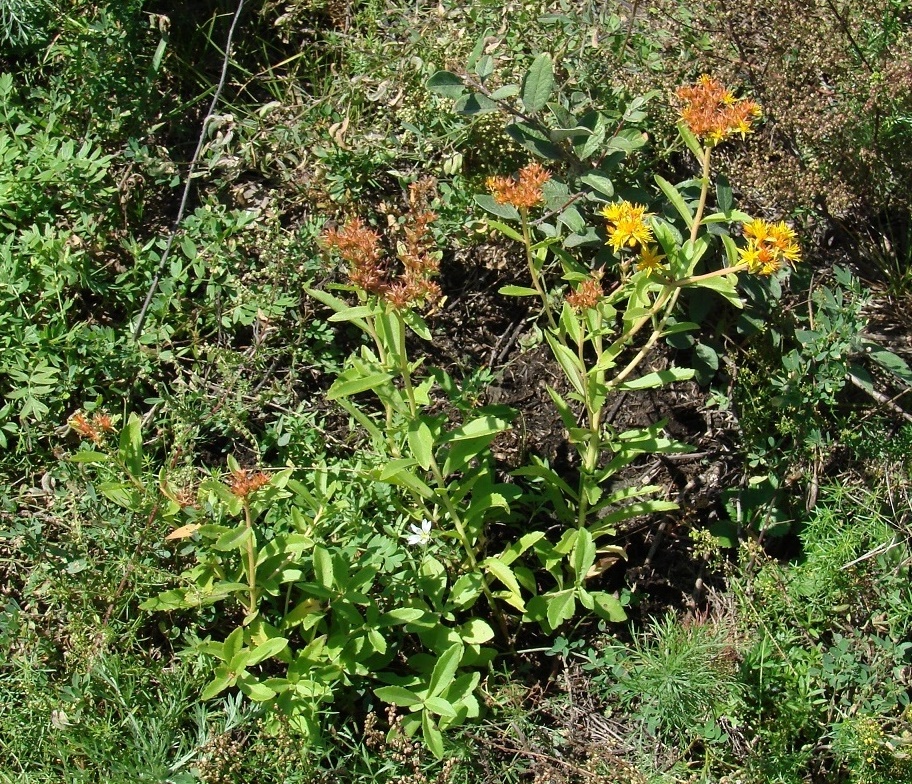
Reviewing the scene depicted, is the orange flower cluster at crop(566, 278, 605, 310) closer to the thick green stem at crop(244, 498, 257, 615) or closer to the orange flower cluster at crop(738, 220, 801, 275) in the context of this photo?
the orange flower cluster at crop(738, 220, 801, 275)

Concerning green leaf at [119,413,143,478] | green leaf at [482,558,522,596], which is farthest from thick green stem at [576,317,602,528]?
green leaf at [119,413,143,478]

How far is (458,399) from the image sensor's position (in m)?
2.76

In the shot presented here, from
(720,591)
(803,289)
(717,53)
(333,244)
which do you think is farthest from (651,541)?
(717,53)

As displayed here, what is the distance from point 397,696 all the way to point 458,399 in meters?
0.86

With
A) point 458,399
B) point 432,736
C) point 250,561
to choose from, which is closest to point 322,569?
point 250,561

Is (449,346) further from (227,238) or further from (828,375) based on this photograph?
(828,375)

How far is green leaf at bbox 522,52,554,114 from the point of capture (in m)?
2.79

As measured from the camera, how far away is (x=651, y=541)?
120 inches

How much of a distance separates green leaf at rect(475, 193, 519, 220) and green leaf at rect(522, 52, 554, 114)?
298 millimetres

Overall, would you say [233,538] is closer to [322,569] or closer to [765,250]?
[322,569]

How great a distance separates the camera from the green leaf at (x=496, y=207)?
2840 millimetres

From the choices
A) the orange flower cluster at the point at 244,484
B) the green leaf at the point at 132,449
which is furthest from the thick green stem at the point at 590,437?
the green leaf at the point at 132,449

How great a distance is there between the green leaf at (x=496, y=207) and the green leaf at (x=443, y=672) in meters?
1.29

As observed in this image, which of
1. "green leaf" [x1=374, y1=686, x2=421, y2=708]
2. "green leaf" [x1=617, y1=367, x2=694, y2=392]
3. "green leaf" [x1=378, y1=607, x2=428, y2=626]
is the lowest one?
"green leaf" [x1=374, y1=686, x2=421, y2=708]
